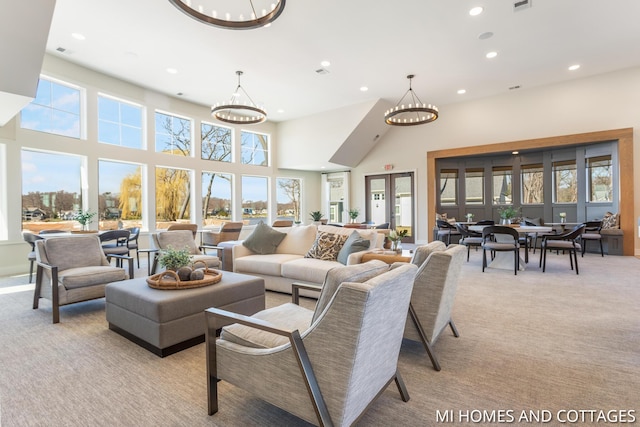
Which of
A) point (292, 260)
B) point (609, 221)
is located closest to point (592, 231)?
point (609, 221)

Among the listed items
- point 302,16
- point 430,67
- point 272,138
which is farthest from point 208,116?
point 430,67

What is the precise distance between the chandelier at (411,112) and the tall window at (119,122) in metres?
6.21

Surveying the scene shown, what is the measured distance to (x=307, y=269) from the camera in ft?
12.3

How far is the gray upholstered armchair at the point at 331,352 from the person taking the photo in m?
1.25

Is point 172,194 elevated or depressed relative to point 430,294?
elevated

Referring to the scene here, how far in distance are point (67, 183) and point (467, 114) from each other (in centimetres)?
1041

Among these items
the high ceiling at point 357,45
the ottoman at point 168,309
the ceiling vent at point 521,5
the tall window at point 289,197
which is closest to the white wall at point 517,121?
the high ceiling at point 357,45

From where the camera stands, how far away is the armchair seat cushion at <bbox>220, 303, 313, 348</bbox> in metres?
1.67

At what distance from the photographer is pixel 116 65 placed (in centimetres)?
657

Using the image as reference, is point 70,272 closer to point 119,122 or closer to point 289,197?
point 119,122

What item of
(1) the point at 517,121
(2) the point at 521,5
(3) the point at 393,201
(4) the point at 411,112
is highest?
(2) the point at 521,5

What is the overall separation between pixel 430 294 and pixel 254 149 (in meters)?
9.35

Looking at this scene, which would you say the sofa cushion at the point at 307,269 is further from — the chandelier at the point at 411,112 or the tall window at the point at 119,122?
the tall window at the point at 119,122

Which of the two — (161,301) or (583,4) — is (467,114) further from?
(161,301)
